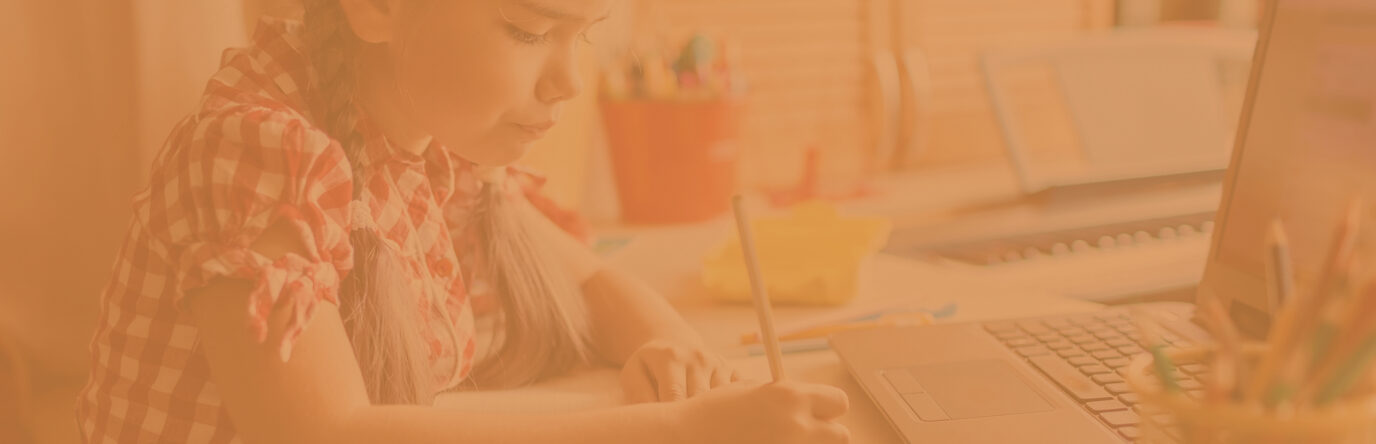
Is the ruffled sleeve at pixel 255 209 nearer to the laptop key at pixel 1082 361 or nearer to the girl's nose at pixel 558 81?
the girl's nose at pixel 558 81

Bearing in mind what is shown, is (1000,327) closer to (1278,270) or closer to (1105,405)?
(1105,405)

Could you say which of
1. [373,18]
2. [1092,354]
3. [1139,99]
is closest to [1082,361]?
[1092,354]

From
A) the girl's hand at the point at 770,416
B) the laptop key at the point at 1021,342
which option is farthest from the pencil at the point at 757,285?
the laptop key at the point at 1021,342

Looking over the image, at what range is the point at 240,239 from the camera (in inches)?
19.5

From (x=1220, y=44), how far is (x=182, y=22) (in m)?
1.30

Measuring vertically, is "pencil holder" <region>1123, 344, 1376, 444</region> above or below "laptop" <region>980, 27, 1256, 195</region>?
above

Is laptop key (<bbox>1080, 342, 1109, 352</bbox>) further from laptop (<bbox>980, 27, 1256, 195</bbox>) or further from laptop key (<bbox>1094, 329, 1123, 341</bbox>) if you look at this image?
laptop (<bbox>980, 27, 1256, 195</bbox>)

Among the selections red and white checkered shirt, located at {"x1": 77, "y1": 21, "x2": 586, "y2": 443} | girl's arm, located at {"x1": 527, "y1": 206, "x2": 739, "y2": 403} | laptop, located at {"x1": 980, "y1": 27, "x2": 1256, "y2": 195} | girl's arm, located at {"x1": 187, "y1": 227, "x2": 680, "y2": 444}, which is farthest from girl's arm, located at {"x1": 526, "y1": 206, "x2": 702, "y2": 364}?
laptop, located at {"x1": 980, "y1": 27, "x2": 1256, "y2": 195}

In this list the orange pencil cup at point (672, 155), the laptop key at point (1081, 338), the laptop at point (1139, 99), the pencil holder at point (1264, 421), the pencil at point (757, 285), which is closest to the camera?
the pencil holder at point (1264, 421)

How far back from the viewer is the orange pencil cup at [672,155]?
4.00 ft

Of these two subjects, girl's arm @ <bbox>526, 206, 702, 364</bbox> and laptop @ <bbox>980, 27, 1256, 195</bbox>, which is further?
laptop @ <bbox>980, 27, 1256, 195</bbox>

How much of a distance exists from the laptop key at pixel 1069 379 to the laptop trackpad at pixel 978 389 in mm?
17

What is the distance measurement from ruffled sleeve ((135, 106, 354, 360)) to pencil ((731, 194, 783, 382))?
0.20 m

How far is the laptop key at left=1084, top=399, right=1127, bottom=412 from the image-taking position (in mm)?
559
